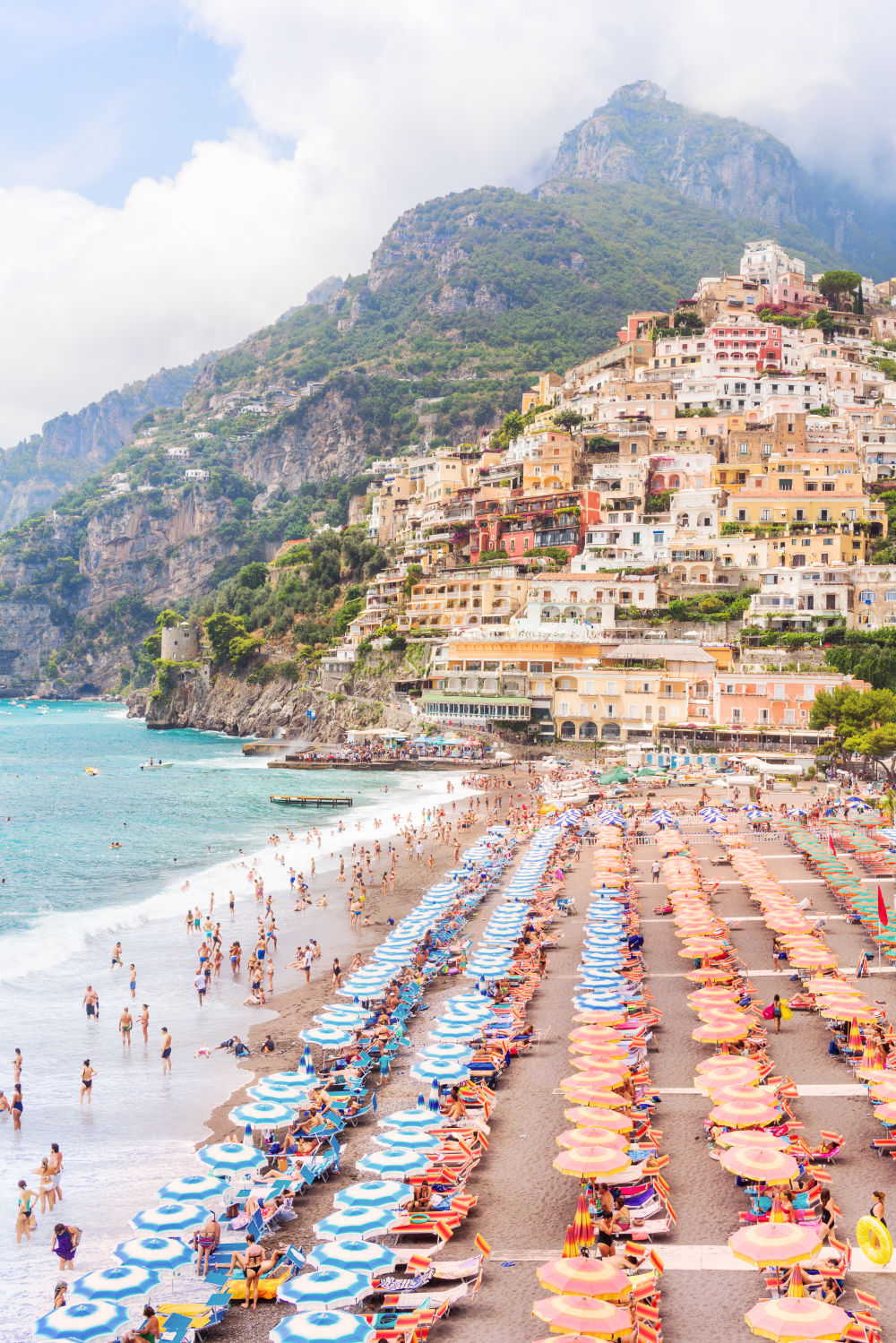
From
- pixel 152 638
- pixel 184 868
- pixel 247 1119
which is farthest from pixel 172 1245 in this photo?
pixel 152 638

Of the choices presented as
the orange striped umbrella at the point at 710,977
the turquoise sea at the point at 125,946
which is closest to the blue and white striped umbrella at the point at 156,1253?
the turquoise sea at the point at 125,946

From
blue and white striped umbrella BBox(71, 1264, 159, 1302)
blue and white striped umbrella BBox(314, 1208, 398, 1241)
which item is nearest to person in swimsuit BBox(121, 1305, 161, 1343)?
blue and white striped umbrella BBox(71, 1264, 159, 1302)

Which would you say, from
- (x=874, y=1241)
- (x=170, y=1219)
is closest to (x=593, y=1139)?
(x=874, y=1241)

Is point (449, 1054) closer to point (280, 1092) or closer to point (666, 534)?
point (280, 1092)

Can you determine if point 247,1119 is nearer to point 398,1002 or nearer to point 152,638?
point 398,1002

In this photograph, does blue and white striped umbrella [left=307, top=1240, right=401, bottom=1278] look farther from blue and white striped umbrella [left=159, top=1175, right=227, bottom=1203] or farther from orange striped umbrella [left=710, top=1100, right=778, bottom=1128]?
orange striped umbrella [left=710, top=1100, right=778, bottom=1128]

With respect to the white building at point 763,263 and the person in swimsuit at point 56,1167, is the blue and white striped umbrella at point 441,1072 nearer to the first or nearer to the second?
the person in swimsuit at point 56,1167
